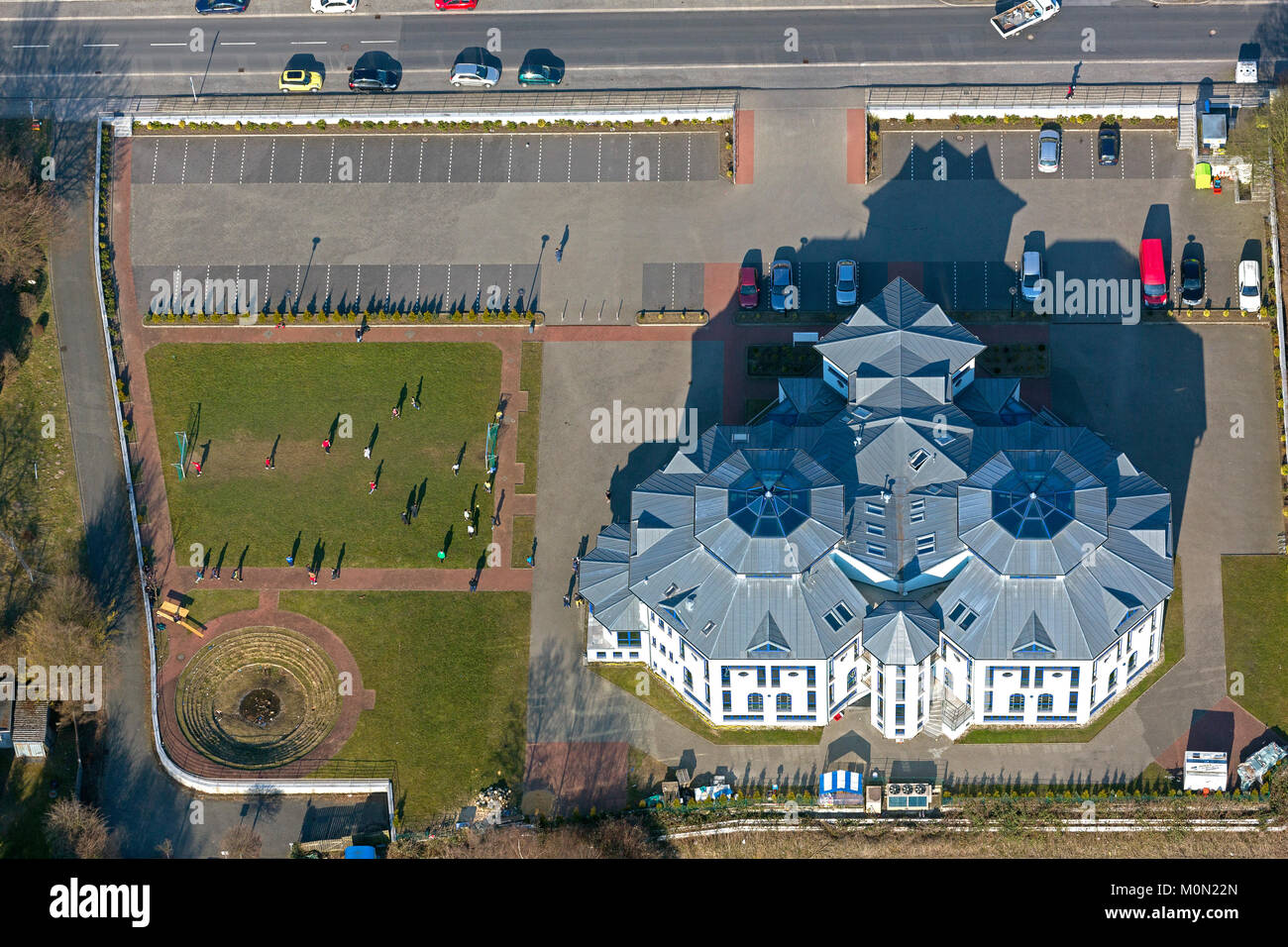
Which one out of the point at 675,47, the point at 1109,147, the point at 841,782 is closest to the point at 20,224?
the point at 675,47

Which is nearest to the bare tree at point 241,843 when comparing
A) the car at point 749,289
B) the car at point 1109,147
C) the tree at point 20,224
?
the tree at point 20,224

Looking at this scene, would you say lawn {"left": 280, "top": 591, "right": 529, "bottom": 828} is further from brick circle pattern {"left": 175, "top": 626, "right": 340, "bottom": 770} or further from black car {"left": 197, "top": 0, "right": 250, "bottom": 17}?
black car {"left": 197, "top": 0, "right": 250, "bottom": 17}

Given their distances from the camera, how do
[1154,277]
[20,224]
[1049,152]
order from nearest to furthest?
[1154,277], [1049,152], [20,224]

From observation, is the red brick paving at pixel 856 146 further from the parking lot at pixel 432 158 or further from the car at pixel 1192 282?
the car at pixel 1192 282

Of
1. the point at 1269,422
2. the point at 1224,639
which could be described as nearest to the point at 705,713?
the point at 1224,639

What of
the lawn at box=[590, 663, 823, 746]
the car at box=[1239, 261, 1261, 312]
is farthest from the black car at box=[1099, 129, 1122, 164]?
the lawn at box=[590, 663, 823, 746]

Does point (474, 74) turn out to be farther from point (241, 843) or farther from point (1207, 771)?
point (1207, 771)

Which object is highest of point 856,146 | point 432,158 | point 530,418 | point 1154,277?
point 856,146

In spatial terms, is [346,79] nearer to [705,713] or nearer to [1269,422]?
[705,713]
